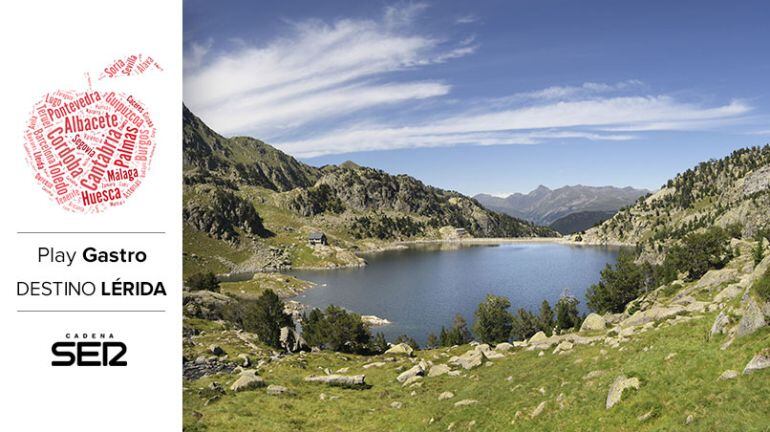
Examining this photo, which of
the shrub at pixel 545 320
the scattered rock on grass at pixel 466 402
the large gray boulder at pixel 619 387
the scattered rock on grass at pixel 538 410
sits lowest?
the shrub at pixel 545 320

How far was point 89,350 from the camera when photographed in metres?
8.58

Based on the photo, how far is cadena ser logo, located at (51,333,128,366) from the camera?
27.9 feet

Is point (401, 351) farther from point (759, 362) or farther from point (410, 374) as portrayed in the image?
point (759, 362)

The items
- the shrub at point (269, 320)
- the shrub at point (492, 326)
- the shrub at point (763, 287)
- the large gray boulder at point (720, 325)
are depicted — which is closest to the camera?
the shrub at point (763, 287)

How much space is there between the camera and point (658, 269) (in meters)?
106

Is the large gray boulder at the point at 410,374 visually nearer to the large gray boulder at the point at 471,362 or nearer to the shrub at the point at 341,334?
the large gray boulder at the point at 471,362

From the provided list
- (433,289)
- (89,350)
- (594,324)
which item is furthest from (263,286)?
(89,350)

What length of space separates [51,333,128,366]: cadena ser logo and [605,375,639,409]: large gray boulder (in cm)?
1821

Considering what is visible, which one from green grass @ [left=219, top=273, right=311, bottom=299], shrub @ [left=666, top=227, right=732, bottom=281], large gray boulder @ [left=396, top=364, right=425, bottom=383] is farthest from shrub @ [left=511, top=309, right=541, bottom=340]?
green grass @ [left=219, top=273, right=311, bottom=299]

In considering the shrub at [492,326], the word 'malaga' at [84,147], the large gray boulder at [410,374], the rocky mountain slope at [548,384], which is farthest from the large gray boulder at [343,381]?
the shrub at [492,326]

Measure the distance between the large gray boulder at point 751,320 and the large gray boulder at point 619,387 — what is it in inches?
186

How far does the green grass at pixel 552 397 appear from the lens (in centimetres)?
1529

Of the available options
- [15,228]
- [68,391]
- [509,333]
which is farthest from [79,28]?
[509,333]

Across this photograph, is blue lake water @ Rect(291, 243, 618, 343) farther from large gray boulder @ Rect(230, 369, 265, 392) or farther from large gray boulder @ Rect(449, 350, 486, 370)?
large gray boulder @ Rect(230, 369, 265, 392)
